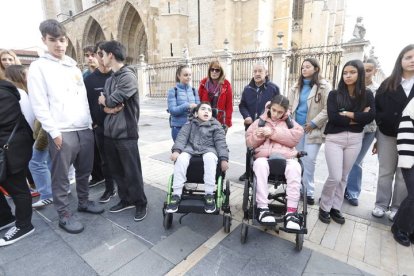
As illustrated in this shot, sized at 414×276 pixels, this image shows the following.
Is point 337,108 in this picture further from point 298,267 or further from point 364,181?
point 364,181

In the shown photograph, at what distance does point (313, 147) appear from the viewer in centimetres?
320

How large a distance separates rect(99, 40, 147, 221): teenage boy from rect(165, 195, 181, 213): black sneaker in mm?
650

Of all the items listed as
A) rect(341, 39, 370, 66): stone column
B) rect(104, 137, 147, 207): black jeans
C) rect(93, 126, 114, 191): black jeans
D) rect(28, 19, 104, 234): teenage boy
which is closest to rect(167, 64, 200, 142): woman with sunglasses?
rect(104, 137, 147, 207): black jeans

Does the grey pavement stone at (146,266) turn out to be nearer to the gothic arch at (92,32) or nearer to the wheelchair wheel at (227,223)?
the wheelchair wheel at (227,223)

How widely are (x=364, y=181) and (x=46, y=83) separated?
4866mm

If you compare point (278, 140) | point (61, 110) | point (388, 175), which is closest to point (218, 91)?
point (278, 140)

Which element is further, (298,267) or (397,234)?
(397,234)

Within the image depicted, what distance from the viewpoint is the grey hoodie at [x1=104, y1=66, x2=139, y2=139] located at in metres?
2.72

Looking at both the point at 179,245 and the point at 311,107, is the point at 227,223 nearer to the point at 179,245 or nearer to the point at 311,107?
the point at 179,245

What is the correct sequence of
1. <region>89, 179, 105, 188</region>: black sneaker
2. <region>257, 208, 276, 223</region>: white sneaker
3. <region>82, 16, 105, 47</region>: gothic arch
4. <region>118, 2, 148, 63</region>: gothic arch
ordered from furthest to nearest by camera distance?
<region>82, 16, 105, 47</region>: gothic arch, <region>118, 2, 148, 63</region>: gothic arch, <region>89, 179, 105, 188</region>: black sneaker, <region>257, 208, 276, 223</region>: white sneaker

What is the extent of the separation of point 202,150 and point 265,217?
1002mm

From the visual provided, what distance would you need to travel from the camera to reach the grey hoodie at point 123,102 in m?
2.72

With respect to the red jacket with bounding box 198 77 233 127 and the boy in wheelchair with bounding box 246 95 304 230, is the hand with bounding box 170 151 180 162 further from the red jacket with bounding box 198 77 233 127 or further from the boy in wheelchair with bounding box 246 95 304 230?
the red jacket with bounding box 198 77 233 127

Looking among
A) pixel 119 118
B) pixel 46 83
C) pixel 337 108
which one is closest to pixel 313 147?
pixel 337 108
